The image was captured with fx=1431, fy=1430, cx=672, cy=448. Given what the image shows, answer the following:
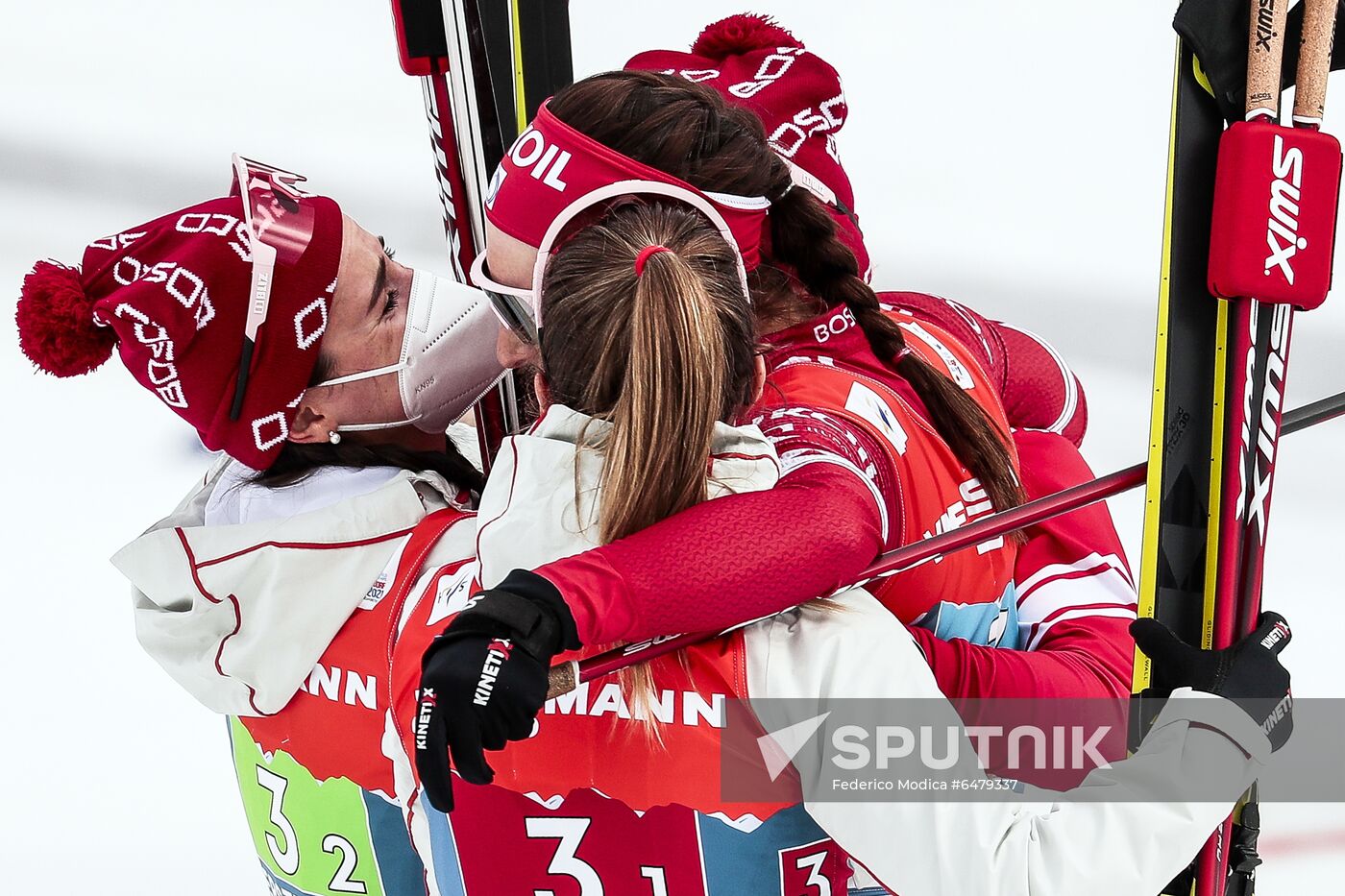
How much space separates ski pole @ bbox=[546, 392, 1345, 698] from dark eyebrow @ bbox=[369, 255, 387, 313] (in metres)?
0.52

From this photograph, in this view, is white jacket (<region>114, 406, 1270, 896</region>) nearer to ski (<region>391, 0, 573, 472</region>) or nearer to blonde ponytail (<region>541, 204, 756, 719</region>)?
blonde ponytail (<region>541, 204, 756, 719</region>)

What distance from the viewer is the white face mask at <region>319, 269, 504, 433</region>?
1461 millimetres

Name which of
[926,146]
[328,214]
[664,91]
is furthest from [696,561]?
[926,146]

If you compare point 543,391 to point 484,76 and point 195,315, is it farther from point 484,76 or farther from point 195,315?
point 484,76

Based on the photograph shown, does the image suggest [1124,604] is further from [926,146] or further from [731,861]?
[926,146]

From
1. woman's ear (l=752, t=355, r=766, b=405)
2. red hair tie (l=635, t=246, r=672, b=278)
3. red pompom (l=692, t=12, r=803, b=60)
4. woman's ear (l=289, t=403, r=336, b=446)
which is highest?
red pompom (l=692, t=12, r=803, b=60)

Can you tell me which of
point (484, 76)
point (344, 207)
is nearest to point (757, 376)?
point (484, 76)


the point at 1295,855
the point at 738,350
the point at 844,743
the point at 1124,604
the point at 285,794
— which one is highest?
the point at 738,350

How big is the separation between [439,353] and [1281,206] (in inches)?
32.0

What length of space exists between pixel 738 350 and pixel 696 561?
0.62 feet

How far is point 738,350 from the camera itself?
113 cm

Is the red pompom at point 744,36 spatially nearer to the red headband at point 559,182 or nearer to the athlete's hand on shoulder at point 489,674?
the red headband at point 559,182

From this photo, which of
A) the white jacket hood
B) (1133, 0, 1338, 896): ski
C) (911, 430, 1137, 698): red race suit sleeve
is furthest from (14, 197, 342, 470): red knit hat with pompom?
(1133, 0, 1338, 896): ski

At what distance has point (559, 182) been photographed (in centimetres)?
123
